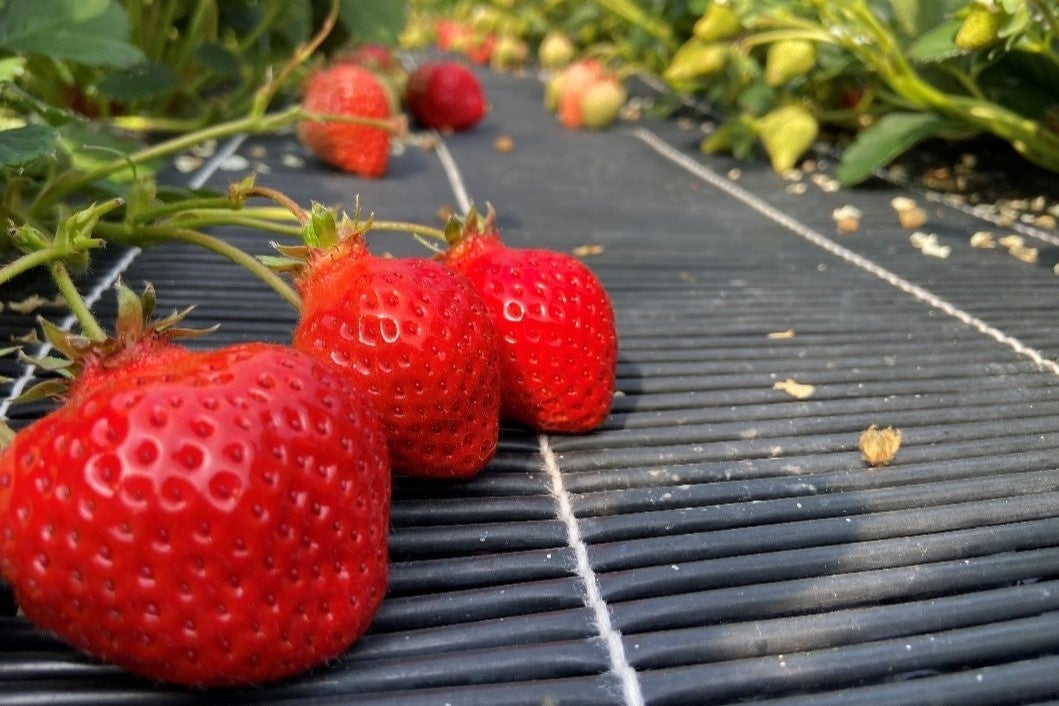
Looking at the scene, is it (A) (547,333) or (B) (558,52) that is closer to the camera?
(A) (547,333)

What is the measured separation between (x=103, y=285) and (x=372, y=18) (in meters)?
→ 0.81

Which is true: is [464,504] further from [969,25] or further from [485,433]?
[969,25]

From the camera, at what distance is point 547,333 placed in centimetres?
62

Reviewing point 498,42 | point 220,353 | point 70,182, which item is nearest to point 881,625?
point 220,353

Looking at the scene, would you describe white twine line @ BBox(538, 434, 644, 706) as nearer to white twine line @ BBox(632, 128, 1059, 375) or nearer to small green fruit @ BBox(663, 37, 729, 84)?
white twine line @ BBox(632, 128, 1059, 375)

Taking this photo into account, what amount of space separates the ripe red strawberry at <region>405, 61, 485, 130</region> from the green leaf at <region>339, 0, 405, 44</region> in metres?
0.27

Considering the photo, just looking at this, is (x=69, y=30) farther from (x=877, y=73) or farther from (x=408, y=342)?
(x=877, y=73)

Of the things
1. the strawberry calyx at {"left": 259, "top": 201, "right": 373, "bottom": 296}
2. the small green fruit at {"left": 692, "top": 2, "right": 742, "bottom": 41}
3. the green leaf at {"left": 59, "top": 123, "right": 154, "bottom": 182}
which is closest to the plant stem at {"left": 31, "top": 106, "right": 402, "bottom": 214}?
the green leaf at {"left": 59, "top": 123, "right": 154, "bottom": 182}

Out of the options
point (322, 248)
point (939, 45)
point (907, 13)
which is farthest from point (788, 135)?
point (322, 248)

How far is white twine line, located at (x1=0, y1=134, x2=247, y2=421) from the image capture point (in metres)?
0.64

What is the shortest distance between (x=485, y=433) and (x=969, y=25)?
77 centimetres

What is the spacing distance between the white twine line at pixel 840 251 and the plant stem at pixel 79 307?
Answer: 28.8 inches

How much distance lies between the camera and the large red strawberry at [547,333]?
2.03ft

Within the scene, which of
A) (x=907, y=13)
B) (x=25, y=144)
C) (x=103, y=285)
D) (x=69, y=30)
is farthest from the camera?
(x=907, y=13)
